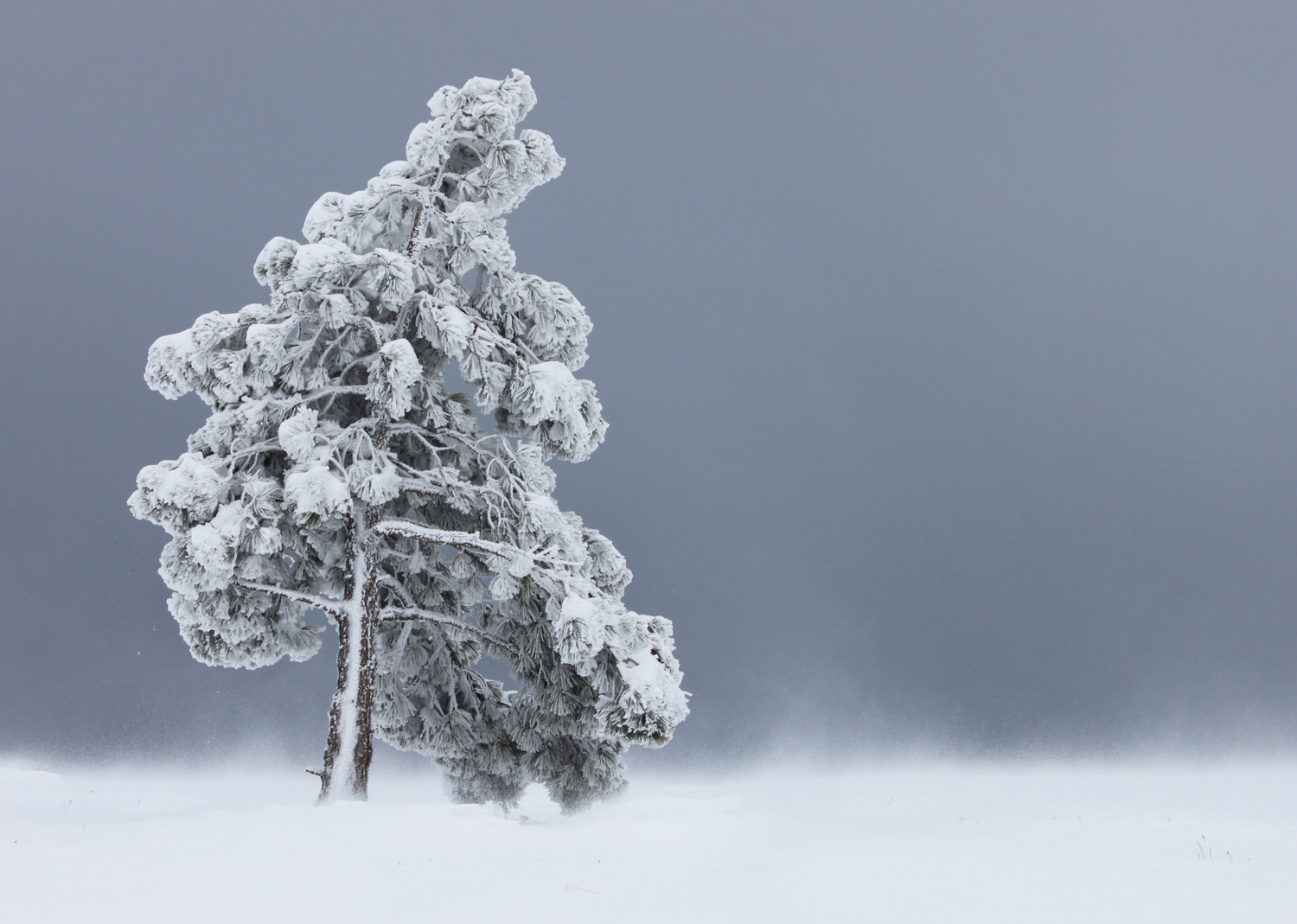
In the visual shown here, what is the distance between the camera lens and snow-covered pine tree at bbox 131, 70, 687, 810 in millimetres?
11188

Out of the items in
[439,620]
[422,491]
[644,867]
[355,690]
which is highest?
[422,491]

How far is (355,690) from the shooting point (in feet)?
38.9

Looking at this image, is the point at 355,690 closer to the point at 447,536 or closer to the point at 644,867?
the point at 447,536

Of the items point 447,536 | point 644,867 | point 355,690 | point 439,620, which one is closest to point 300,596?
point 355,690

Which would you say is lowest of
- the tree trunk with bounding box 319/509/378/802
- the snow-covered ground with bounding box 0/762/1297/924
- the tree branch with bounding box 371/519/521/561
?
the snow-covered ground with bounding box 0/762/1297/924

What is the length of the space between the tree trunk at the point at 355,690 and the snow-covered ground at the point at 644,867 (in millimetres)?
1671

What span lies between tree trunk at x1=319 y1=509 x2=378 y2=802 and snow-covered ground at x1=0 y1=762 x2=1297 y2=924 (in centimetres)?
167

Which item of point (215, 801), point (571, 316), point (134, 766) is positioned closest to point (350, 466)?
point (571, 316)

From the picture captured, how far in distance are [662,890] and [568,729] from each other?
20.1 feet

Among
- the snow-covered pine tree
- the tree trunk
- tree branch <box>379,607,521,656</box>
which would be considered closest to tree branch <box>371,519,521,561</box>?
the snow-covered pine tree

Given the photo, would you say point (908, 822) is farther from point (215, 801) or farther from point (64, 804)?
point (215, 801)

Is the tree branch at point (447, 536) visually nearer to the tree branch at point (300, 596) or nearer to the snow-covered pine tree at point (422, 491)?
the snow-covered pine tree at point (422, 491)

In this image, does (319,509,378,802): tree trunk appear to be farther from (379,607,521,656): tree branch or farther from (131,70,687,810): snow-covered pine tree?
(379,607,521,656): tree branch

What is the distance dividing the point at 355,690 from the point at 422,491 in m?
2.93
